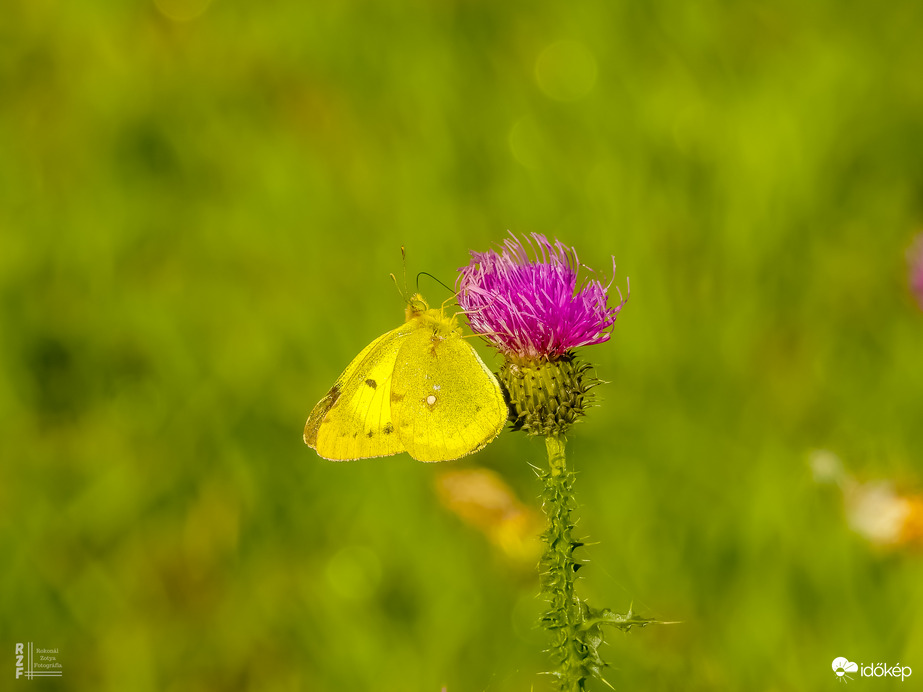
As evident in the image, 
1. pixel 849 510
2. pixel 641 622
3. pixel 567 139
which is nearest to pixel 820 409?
pixel 849 510

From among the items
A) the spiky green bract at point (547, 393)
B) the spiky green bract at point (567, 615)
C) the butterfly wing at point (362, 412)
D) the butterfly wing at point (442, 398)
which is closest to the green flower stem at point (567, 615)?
the spiky green bract at point (567, 615)

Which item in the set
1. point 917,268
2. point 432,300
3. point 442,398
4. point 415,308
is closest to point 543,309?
point 442,398

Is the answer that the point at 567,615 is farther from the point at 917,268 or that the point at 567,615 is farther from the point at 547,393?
the point at 917,268

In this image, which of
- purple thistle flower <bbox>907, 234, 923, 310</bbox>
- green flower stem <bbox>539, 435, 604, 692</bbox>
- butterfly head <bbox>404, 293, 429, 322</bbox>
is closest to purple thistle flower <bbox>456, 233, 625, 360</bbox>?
butterfly head <bbox>404, 293, 429, 322</bbox>

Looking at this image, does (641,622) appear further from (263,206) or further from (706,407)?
(263,206)

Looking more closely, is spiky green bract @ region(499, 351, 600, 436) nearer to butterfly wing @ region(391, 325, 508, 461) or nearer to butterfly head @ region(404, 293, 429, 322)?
butterfly wing @ region(391, 325, 508, 461)

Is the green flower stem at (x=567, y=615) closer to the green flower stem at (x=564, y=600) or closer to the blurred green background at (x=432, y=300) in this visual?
the green flower stem at (x=564, y=600)
